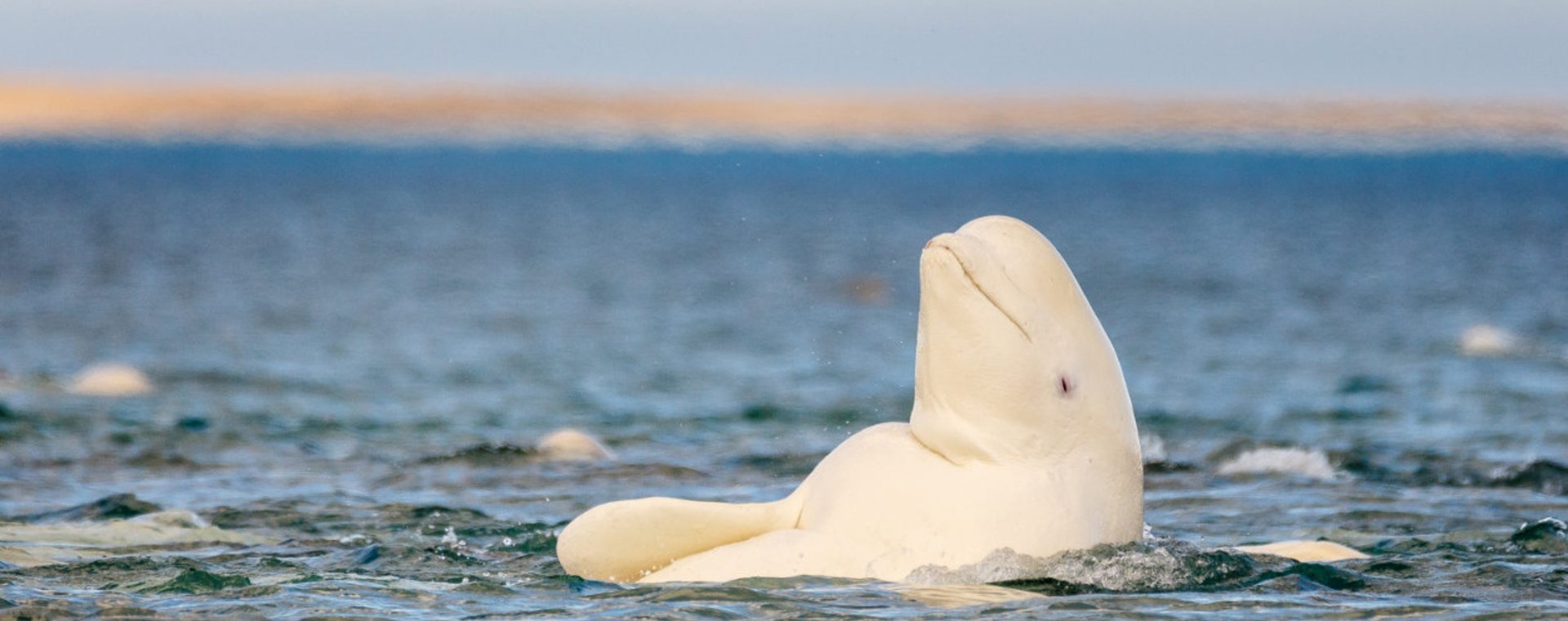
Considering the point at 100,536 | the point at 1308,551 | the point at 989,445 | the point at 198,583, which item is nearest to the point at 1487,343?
the point at 1308,551

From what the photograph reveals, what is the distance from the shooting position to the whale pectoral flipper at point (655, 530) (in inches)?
352

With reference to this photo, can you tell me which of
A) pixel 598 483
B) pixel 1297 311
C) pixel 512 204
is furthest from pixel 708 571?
pixel 512 204

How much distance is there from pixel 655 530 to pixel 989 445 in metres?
1.52

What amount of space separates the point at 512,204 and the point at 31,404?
112 metres

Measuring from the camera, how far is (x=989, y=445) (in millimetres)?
8500

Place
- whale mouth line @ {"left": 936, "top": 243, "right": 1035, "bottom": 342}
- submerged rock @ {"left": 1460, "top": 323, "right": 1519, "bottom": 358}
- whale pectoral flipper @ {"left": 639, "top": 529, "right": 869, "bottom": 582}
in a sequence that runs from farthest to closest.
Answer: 1. submerged rock @ {"left": 1460, "top": 323, "right": 1519, "bottom": 358}
2. whale pectoral flipper @ {"left": 639, "top": 529, "right": 869, "bottom": 582}
3. whale mouth line @ {"left": 936, "top": 243, "right": 1035, "bottom": 342}

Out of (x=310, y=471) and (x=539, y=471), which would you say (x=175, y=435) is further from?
(x=539, y=471)

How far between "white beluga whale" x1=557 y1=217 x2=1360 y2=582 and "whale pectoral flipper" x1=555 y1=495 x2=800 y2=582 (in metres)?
0.09

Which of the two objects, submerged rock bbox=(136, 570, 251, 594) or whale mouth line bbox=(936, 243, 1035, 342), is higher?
whale mouth line bbox=(936, 243, 1035, 342)

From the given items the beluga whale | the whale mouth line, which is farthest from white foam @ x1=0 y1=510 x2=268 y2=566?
the whale mouth line

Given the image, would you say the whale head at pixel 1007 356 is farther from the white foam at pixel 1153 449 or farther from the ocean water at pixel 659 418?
the white foam at pixel 1153 449

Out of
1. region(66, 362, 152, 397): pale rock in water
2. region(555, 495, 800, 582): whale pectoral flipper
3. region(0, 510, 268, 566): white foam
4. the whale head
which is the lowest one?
region(0, 510, 268, 566): white foam

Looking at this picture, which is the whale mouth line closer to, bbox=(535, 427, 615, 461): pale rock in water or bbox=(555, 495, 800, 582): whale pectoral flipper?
bbox=(555, 495, 800, 582): whale pectoral flipper

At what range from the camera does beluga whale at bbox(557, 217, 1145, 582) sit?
8398mm
